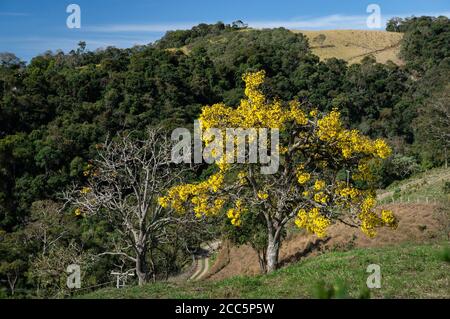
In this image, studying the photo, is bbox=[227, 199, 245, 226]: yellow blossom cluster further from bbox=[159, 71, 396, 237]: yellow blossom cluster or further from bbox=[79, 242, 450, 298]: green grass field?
bbox=[79, 242, 450, 298]: green grass field

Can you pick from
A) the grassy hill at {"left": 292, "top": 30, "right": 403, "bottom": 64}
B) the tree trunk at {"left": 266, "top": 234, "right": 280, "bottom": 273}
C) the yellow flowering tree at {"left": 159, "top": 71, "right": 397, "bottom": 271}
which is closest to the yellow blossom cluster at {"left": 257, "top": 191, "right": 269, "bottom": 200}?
the yellow flowering tree at {"left": 159, "top": 71, "right": 397, "bottom": 271}

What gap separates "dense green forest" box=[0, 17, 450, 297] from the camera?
1657 inches

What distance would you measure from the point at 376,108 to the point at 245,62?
2342 centimetres

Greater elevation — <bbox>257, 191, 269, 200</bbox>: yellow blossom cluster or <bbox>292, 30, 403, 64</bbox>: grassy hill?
<bbox>292, 30, 403, 64</bbox>: grassy hill

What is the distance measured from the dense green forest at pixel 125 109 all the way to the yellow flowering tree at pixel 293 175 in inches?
445

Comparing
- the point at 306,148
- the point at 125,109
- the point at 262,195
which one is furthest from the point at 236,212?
the point at 125,109

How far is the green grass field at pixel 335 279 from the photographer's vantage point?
1201cm

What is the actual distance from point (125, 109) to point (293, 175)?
51.9 m

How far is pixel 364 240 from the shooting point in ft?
107

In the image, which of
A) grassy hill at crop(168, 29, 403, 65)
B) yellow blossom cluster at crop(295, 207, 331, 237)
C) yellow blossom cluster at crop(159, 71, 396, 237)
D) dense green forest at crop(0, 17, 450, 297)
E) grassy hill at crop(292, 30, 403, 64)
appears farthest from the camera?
grassy hill at crop(292, 30, 403, 64)

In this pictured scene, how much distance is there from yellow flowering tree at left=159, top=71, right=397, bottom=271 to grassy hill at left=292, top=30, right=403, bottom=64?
10056 centimetres

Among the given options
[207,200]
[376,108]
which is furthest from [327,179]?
[376,108]

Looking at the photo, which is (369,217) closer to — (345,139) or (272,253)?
(345,139)
